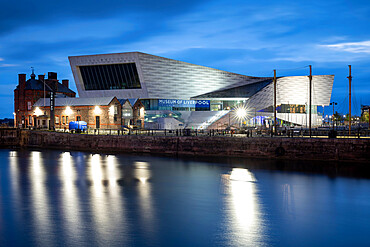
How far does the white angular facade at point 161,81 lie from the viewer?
9569cm

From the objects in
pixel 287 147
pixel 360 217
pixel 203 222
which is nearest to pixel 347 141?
pixel 287 147

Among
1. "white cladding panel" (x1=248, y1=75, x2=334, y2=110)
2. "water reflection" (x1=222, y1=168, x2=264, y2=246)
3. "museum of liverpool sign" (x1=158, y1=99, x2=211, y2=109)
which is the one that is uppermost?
"white cladding panel" (x1=248, y1=75, x2=334, y2=110)

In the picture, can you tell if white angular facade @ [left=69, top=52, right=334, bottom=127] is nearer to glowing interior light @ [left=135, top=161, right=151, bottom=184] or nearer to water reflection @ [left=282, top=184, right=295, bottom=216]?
glowing interior light @ [left=135, top=161, right=151, bottom=184]

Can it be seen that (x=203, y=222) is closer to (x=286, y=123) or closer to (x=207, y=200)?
(x=207, y=200)

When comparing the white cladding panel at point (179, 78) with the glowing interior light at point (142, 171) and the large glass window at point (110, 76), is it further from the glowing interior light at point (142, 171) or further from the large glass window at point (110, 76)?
the glowing interior light at point (142, 171)

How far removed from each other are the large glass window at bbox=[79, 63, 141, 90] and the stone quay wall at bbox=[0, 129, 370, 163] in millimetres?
31526

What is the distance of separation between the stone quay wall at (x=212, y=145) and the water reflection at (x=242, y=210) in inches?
384

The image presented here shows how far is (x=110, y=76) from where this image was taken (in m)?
98.2

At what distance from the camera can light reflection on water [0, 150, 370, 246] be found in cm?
1938

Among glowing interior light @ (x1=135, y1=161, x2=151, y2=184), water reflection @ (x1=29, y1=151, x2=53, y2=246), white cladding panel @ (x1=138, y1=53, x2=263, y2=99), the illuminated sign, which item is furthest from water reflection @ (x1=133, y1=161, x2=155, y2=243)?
the illuminated sign

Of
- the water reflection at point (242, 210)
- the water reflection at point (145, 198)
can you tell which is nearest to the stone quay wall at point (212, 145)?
the water reflection at point (145, 198)

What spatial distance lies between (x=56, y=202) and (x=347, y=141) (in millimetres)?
31445

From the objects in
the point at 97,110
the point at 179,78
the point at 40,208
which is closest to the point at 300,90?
the point at 179,78

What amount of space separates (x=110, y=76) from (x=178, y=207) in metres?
77.2
